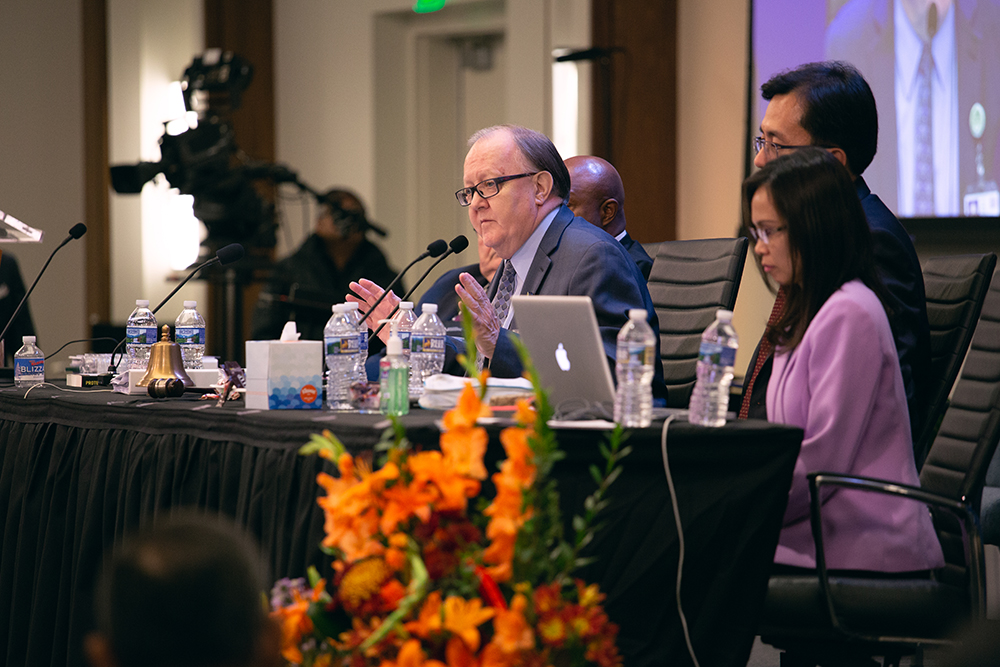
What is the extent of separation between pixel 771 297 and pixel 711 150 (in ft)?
2.33

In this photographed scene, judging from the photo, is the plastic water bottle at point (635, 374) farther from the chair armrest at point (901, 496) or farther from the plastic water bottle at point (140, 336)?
the plastic water bottle at point (140, 336)

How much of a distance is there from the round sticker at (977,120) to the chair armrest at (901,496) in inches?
94.9

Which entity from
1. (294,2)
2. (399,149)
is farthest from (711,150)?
(294,2)

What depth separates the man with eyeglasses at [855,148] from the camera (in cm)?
195

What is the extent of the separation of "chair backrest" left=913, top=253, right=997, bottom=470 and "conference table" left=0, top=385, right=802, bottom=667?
0.61 meters

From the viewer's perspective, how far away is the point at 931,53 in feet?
12.6

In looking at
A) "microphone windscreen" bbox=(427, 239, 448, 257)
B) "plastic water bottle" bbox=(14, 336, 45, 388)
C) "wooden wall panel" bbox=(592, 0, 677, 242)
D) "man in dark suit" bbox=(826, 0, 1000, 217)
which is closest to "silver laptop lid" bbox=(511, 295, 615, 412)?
"microphone windscreen" bbox=(427, 239, 448, 257)

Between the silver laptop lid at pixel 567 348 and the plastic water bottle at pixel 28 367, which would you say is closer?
the silver laptop lid at pixel 567 348

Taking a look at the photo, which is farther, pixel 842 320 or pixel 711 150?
pixel 711 150

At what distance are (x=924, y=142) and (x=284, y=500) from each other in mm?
3003

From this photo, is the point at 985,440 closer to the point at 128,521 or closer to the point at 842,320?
the point at 842,320

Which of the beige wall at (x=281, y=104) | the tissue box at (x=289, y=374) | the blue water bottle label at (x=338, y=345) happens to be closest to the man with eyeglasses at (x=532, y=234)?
the blue water bottle label at (x=338, y=345)

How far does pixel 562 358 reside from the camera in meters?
1.75

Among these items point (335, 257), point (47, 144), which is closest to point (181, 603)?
point (335, 257)
